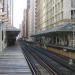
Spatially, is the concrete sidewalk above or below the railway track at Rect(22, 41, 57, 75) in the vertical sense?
above

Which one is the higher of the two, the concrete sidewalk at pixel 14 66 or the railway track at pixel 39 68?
the concrete sidewalk at pixel 14 66

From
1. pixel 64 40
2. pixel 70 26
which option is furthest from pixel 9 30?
pixel 70 26

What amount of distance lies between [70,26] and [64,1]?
714 inches

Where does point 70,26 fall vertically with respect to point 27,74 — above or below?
above

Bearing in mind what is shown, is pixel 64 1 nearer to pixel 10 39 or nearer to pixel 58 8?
pixel 58 8

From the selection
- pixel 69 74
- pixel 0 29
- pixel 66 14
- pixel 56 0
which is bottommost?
pixel 69 74

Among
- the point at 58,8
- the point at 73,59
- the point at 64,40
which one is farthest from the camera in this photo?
the point at 58,8

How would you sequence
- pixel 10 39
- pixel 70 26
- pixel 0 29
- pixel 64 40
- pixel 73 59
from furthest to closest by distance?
pixel 10 39, pixel 64 40, pixel 70 26, pixel 0 29, pixel 73 59

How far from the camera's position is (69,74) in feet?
91.9

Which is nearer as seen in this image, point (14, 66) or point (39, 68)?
point (14, 66)

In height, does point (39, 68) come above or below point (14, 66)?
below

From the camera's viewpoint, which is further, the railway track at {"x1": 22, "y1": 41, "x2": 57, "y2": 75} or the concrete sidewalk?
the railway track at {"x1": 22, "y1": 41, "x2": 57, "y2": 75}

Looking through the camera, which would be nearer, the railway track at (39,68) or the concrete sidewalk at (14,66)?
the concrete sidewalk at (14,66)

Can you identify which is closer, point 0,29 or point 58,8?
point 0,29
